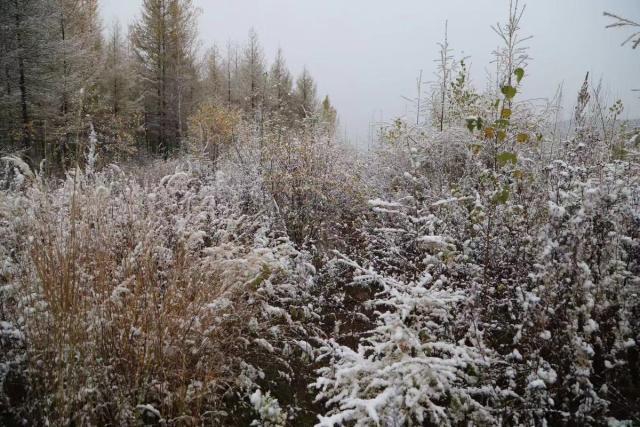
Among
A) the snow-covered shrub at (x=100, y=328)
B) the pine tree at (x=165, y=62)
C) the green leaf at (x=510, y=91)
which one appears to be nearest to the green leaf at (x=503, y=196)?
the green leaf at (x=510, y=91)

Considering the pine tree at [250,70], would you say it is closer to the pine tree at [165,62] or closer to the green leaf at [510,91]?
the pine tree at [165,62]

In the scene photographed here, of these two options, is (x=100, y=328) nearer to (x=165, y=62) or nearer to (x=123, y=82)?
(x=123, y=82)

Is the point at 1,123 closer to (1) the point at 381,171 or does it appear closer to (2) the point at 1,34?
(2) the point at 1,34

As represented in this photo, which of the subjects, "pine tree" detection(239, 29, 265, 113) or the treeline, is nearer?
the treeline

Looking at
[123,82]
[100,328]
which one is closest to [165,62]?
[123,82]

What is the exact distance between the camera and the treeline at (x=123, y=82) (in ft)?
34.1

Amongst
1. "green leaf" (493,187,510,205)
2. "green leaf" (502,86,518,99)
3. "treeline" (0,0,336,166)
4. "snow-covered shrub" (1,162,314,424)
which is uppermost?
"treeline" (0,0,336,166)

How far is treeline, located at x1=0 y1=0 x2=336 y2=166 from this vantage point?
10.4 m

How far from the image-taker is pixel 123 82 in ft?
57.4

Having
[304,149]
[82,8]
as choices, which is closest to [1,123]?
[82,8]

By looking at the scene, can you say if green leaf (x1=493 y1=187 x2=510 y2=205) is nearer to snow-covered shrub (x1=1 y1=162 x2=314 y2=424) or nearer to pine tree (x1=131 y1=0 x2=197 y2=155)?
snow-covered shrub (x1=1 y1=162 x2=314 y2=424)

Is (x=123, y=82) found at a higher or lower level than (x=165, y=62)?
lower

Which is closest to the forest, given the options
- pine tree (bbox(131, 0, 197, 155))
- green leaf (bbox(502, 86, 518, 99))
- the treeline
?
green leaf (bbox(502, 86, 518, 99))

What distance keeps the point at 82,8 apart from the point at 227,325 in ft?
62.6
